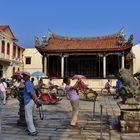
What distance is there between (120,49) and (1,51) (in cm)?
1627

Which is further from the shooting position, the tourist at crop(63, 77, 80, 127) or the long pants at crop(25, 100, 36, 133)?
the tourist at crop(63, 77, 80, 127)

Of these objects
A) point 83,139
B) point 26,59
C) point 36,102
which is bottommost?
point 83,139

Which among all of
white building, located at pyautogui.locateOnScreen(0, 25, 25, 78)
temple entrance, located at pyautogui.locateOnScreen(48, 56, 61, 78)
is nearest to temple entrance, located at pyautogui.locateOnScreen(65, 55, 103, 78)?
temple entrance, located at pyautogui.locateOnScreen(48, 56, 61, 78)

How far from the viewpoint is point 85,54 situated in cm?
3166

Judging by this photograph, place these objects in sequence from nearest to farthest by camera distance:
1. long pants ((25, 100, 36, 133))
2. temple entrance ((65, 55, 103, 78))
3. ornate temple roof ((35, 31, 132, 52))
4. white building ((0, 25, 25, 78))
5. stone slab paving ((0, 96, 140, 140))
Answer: stone slab paving ((0, 96, 140, 140)) < long pants ((25, 100, 36, 133)) < ornate temple roof ((35, 31, 132, 52)) < temple entrance ((65, 55, 103, 78)) < white building ((0, 25, 25, 78))

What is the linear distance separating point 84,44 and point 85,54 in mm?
2043

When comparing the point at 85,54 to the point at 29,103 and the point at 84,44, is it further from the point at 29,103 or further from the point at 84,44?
the point at 29,103

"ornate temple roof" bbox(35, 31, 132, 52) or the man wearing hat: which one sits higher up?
"ornate temple roof" bbox(35, 31, 132, 52)

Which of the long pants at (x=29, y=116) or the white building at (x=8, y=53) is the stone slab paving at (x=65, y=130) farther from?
the white building at (x=8, y=53)

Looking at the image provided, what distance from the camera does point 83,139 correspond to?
786 cm

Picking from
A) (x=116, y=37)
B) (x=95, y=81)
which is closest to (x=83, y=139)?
(x=95, y=81)

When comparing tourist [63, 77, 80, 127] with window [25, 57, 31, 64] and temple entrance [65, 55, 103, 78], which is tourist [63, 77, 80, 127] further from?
window [25, 57, 31, 64]

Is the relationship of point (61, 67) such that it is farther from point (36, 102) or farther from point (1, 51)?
point (36, 102)

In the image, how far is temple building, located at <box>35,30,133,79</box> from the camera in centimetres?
3116
